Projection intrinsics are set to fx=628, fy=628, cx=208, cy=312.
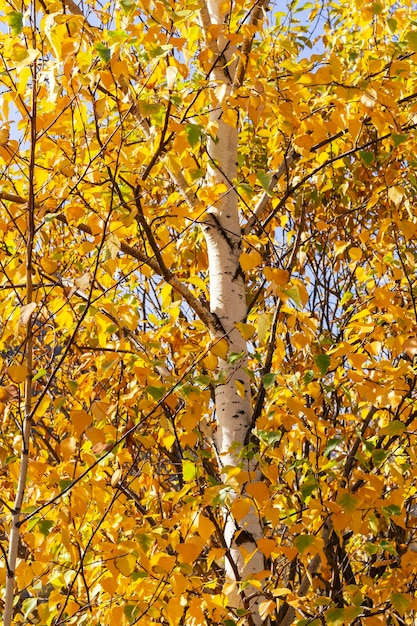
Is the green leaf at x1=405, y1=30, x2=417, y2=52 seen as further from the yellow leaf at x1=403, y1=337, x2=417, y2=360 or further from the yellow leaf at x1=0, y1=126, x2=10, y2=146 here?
the yellow leaf at x1=0, y1=126, x2=10, y2=146

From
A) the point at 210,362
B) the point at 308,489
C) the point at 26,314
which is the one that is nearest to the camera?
the point at 26,314

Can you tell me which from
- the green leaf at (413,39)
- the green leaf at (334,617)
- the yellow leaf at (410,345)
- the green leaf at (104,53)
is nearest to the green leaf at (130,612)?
the green leaf at (334,617)

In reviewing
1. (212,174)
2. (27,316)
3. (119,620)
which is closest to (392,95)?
(212,174)

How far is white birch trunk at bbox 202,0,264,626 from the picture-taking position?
2.41 m

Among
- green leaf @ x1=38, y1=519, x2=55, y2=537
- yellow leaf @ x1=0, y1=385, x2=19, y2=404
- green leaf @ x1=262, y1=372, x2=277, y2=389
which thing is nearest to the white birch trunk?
green leaf @ x1=262, y1=372, x2=277, y2=389

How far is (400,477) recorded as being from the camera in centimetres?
233

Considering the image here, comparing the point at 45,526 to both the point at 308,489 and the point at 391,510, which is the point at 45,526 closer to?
the point at 308,489

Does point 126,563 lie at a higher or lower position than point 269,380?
lower

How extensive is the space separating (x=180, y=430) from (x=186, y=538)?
1077mm

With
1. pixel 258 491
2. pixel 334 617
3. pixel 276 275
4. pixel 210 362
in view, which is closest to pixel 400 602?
pixel 334 617

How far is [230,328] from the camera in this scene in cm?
266

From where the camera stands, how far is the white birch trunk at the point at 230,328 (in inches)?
94.9

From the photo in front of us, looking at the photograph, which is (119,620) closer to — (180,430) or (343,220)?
(180,430)

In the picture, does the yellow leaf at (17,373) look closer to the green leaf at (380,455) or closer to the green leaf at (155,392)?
the green leaf at (155,392)
